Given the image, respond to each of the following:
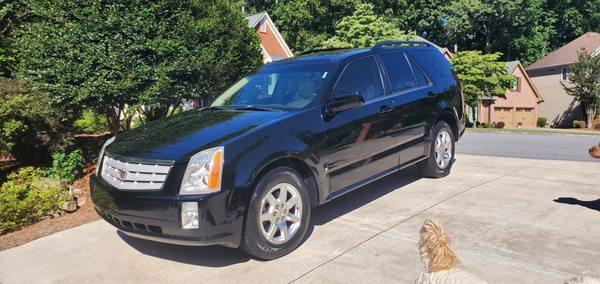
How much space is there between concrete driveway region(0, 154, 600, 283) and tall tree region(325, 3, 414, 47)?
2499cm

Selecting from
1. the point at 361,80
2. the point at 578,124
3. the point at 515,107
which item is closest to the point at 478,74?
the point at 515,107

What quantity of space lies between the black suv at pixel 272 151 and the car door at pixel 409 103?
19 millimetres

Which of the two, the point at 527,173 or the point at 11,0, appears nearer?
the point at 527,173

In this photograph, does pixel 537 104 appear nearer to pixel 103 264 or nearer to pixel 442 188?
pixel 442 188

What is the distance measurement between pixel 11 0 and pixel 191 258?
25.4 ft

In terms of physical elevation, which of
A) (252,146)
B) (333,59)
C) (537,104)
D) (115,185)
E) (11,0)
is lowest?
(537,104)

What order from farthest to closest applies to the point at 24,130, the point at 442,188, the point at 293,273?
the point at 24,130, the point at 442,188, the point at 293,273

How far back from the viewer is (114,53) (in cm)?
760

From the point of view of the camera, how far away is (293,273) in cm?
374

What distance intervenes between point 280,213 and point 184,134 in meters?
1.16

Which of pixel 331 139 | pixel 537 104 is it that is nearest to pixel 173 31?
pixel 331 139

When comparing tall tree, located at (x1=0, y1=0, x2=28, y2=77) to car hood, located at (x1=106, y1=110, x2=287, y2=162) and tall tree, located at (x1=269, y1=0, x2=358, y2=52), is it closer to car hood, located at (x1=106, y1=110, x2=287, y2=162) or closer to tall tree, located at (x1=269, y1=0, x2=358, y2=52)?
car hood, located at (x1=106, y1=110, x2=287, y2=162)

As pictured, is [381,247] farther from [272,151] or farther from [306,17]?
[306,17]

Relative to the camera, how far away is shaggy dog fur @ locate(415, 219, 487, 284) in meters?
1.73
